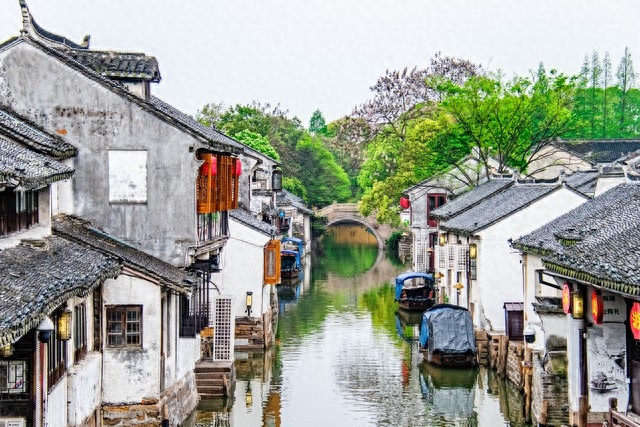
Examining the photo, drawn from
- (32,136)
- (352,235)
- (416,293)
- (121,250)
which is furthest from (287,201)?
(32,136)

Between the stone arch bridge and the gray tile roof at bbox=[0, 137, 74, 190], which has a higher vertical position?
the stone arch bridge

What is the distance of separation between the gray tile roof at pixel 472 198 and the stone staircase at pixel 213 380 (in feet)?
67.8

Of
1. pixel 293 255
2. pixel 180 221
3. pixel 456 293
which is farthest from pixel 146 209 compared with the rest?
pixel 293 255

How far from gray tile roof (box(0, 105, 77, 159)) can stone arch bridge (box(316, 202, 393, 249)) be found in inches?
2967

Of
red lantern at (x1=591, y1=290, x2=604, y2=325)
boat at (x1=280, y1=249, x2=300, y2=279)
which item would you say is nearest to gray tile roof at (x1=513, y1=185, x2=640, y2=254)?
red lantern at (x1=591, y1=290, x2=604, y2=325)

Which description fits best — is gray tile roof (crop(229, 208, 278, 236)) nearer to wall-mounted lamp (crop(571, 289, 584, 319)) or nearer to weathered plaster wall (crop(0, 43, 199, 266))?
weathered plaster wall (crop(0, 43, 199, 266))

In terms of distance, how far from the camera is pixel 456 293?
47.1 metres

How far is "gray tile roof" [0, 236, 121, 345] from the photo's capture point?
14.6 metres

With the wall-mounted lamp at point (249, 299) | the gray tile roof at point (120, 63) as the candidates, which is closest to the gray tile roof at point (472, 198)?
the wall-mounted lamp at point (249, 299)

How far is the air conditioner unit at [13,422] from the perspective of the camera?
655 inches

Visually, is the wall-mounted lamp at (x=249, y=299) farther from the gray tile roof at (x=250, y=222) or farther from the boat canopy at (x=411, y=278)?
the boat canopy at (x=411, y=278)

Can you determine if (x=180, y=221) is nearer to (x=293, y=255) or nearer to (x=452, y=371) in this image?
(x=452, y=371)

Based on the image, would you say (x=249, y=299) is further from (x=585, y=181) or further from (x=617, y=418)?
(x=617, y=418)

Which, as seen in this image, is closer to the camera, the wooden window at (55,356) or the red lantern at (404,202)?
the wooden window at (55,356)
